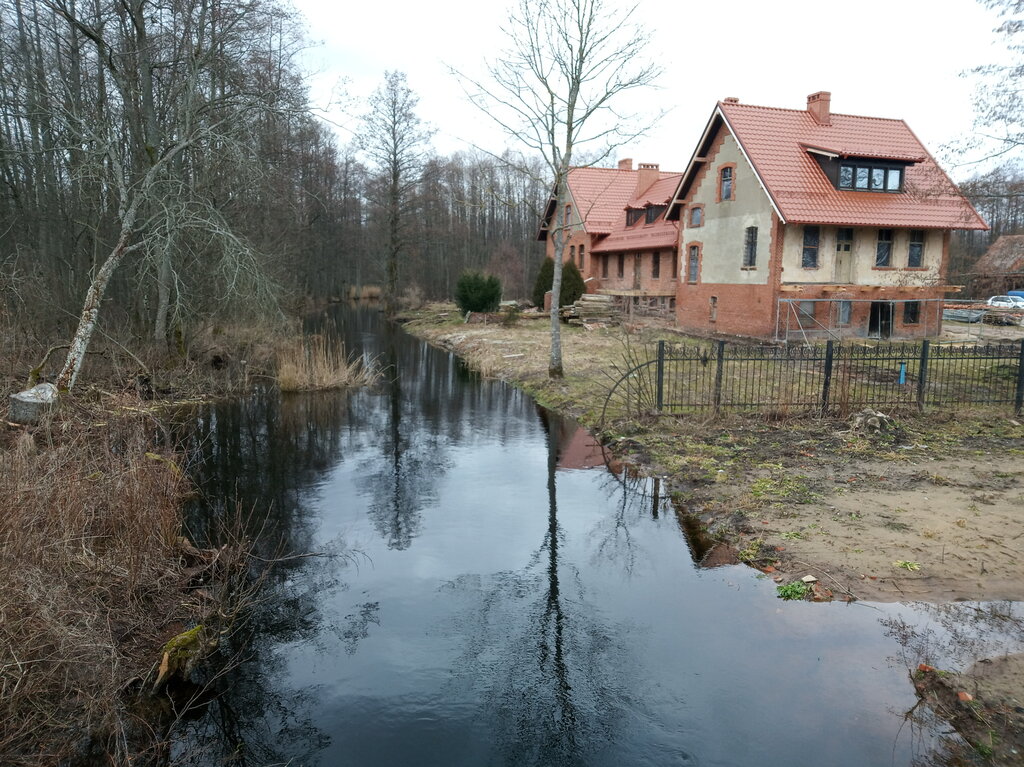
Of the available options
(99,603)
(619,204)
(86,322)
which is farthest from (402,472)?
(619,204)

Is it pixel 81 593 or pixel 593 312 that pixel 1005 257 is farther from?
pixel 81 593

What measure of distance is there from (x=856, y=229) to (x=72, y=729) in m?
25.7

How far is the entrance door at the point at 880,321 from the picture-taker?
24.8m

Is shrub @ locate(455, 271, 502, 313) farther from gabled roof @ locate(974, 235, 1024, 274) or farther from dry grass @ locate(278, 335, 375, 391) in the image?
gabled roof @ locate(974, 235, 1024, 274)

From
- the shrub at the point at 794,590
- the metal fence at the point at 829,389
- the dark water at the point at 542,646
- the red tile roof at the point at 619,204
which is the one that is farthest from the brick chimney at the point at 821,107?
the shrub at the point at 794,590

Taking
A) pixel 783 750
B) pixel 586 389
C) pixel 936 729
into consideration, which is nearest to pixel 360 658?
pixel 783 750

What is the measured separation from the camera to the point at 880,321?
24.8 meters

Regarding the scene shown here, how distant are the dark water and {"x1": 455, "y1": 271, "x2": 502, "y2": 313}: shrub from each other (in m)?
25.6

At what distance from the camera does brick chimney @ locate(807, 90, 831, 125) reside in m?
26.3

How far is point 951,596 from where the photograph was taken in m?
6.57

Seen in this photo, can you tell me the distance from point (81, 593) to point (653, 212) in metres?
33.8

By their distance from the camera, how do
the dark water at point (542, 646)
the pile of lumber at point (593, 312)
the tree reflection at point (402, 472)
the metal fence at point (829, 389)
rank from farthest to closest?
the pile of lumber at point (593, 312) < the metal fence at point (829, 389) < the tree reflection at point (402, 472) < the dark water at point (542, 646)

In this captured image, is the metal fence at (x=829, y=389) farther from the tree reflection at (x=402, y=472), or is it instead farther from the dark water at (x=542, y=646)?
the tree reflection at (x=402, y=472)

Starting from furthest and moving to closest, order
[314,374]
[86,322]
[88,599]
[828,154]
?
[828,154]
[314,374]
[86,322]
[88,599]
